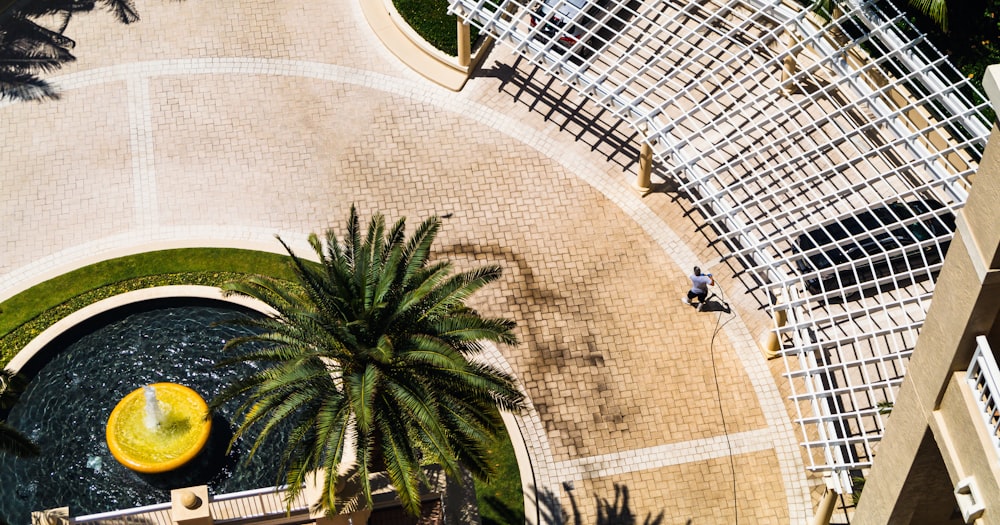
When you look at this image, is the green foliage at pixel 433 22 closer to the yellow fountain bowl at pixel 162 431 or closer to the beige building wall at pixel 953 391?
the yellow fountain bowl at pixel 162 431

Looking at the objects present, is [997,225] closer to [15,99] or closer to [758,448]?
[758,448]

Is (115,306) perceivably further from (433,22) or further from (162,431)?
(433,22)

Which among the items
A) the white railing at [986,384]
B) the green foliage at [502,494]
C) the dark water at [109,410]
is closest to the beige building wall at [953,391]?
the white railing at [986,384]

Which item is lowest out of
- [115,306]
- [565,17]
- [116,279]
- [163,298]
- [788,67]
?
[115,306]

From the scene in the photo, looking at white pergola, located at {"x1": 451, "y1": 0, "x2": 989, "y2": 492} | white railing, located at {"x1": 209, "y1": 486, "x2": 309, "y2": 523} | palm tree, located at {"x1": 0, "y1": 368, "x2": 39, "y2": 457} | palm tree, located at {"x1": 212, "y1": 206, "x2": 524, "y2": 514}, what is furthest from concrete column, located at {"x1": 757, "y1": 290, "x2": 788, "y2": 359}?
palm tree, located at {"x1": 0, "y1": 368, "x2": 39, "y2": 457}

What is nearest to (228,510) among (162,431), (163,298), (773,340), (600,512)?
(162,431)

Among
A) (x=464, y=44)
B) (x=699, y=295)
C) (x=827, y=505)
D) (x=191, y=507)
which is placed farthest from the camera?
(x=464, y=44)

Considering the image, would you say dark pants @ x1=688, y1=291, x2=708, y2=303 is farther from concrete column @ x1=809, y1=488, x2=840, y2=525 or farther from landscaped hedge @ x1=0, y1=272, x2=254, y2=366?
landscaped hedge @ x1=0, y1=272, x2=254, y2=366
